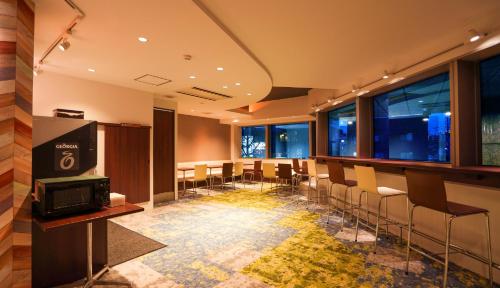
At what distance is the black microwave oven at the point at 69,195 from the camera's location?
177cm

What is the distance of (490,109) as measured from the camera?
275 centimetres

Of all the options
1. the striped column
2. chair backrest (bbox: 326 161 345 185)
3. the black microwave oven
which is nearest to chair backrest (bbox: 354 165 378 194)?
chair backrest (bbox: 326 161 345 185)

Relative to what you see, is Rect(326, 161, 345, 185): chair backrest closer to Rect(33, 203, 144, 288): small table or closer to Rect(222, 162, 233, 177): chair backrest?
Rect(33, 203, 144, 288): small table

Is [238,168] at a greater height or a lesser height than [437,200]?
lesser

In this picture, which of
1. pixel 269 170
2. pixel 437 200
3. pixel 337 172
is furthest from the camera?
pixel 269 170

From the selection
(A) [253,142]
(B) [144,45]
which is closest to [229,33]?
(B) [144,45]

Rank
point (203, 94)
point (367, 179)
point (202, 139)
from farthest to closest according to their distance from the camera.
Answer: point (202, 139) < point (203, 94) < point (367, 179)

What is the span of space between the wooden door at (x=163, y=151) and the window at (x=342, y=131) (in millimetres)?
4343

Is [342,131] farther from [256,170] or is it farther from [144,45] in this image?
[144,45]

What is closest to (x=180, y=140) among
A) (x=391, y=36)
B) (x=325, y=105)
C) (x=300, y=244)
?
(x=325, y=105)

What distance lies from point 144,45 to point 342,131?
478 centimetres

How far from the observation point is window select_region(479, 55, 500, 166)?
2689 millimetres

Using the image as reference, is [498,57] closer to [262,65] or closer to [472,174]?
[472,174]

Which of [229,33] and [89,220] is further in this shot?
→ [229,33]
